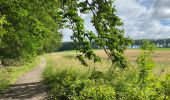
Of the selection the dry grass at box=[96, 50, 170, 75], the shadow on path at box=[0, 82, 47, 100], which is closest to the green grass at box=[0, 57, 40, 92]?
the shadow on path at box=[0, 82, 47, 100]

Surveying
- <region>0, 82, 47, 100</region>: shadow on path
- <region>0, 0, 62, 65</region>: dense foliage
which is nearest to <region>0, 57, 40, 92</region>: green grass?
<region>0, 82, 47, 100</region>: shadow on path

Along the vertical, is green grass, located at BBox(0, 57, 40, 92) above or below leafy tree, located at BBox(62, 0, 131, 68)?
below

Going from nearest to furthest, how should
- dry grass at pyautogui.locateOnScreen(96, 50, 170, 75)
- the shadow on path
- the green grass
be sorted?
dry grass at pyautogui.locateOnScreen(96, 50, 170, 75)
the shadow on path
the green grass

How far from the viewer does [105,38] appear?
2133cm

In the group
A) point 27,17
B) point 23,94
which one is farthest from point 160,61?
point 23,94

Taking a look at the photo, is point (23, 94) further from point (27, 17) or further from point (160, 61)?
point (160, 61)

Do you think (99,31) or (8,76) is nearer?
(99,31)

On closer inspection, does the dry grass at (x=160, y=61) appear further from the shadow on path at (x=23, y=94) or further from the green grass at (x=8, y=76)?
the green grass at (x=8, y=76)

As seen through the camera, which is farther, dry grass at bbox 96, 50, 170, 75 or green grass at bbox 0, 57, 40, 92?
green grass at bbox 0, 57, 40, 92

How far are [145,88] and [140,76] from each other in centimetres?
143

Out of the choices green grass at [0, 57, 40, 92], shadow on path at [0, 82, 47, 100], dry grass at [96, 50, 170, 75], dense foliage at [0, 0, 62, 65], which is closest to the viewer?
dry grass at [96, 50, 170, 75]

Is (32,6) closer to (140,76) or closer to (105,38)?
(105,38)

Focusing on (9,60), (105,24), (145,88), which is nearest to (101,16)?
(105,24)

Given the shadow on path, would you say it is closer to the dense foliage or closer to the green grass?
the green grass
